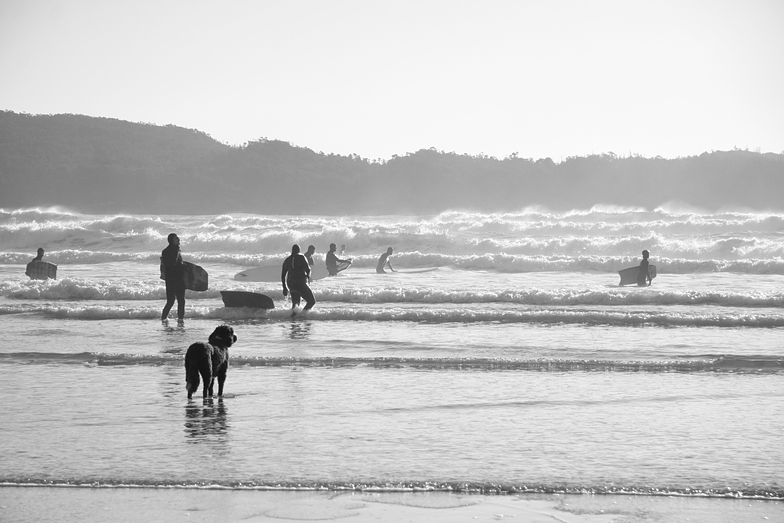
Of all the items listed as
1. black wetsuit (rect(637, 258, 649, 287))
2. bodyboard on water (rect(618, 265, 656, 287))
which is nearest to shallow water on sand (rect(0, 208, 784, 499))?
black wetsuit (rect(637, 258, 649, 287))

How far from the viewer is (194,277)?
1720cm

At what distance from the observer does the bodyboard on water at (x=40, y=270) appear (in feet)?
75.2

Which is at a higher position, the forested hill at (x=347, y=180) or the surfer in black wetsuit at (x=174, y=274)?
the forested hill at (x=347, y=180)

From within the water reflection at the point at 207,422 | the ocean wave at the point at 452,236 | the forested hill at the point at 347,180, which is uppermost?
the forested hill at the point at 347,180

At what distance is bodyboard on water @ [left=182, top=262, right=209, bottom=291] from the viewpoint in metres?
16.5

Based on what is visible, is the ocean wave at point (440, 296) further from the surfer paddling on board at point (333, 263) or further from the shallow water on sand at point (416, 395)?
the surfer paddling on board at point (333, 263)

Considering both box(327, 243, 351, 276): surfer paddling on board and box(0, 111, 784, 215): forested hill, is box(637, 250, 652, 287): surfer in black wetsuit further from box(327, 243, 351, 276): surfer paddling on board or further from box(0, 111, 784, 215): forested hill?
box(0, 111, 784, 215): forested hill

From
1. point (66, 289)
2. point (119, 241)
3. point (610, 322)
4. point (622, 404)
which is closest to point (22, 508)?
point (622, 404)

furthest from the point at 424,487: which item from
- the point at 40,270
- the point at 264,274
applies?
the point at 264,274

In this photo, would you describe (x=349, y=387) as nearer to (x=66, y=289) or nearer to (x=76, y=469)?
(x=76, y=469)

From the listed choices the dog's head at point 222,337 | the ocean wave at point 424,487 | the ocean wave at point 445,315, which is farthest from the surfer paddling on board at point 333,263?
the ocean wave at point 424,487

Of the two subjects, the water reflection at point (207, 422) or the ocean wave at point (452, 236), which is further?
the ocean wave at point (452, 236)

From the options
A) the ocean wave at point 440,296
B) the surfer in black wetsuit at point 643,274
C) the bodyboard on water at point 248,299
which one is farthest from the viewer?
the surfer in black wetsuit at point 643,274

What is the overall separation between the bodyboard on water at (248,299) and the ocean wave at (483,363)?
538 centimetres
